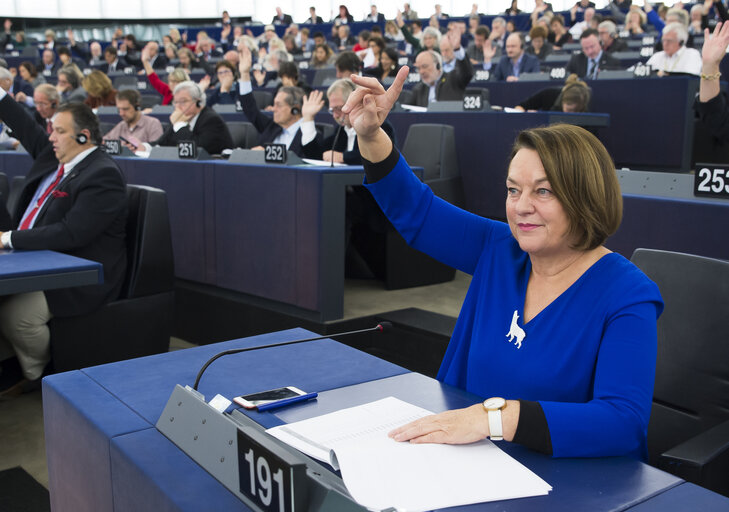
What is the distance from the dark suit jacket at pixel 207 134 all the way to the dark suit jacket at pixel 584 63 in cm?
362

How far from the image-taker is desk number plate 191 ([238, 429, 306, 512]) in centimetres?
80

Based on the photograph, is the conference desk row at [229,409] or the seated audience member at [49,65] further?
the seated audience member at [49,65]

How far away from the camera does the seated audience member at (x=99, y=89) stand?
6.68 m

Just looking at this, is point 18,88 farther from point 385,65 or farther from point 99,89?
point 385,65

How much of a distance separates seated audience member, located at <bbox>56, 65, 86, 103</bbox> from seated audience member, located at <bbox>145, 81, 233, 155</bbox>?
10.4 feet

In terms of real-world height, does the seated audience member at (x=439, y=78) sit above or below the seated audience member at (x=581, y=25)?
below

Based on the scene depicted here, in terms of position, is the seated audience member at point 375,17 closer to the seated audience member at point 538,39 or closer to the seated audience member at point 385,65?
the seated audience member at point 538,39

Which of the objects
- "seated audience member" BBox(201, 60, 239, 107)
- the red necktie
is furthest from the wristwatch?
"seated audience member" BBox(201, 60, 239, 107)

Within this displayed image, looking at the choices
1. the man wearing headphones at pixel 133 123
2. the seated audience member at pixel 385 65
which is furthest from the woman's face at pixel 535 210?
the seated audience member at pixel 385 65

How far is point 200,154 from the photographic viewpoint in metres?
3.69

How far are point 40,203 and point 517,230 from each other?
2501 mm

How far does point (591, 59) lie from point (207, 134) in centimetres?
400

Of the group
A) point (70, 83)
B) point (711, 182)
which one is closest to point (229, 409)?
point (711, 182)

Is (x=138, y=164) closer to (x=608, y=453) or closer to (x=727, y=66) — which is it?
(x=608, y=453)
